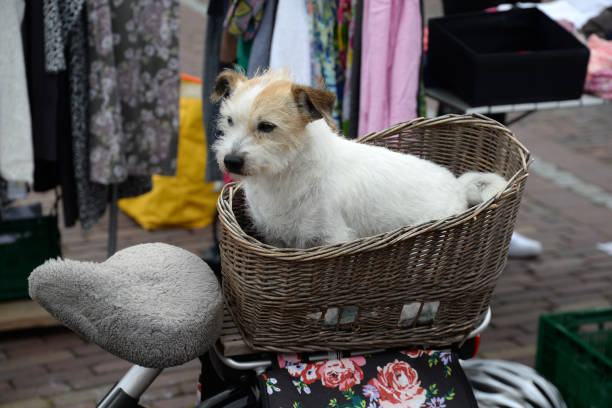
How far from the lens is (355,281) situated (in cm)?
176

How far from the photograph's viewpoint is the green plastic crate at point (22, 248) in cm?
378

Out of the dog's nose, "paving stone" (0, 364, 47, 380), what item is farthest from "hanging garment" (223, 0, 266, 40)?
"paving stone" (0, 364, 47, 380)

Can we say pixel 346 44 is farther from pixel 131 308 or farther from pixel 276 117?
pixel 131 308

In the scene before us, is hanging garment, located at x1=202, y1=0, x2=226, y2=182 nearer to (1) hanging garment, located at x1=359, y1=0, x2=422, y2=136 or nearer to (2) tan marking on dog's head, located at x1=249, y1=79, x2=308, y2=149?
(1) hanging garment, located at x1=359, y1=0, x2=422, y2=136

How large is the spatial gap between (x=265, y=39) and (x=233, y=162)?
1606mm

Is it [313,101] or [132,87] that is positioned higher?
[313,101]

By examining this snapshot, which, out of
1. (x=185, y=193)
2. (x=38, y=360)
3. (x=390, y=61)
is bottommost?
(x=38, y=360)

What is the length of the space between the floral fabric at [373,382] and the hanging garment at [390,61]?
1545mm

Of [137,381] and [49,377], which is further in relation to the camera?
[49,377]

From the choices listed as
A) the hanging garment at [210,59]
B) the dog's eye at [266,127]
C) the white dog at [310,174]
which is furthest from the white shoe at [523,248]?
the dog's eye at [266,127]

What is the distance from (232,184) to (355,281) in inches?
22.1

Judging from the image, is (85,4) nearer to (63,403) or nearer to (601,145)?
(63,403)

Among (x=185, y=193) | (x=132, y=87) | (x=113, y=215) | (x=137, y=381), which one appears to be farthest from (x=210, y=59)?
(x=137, y=381)

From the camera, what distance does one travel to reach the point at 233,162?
1.77m
